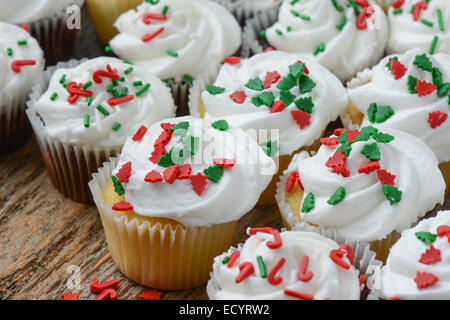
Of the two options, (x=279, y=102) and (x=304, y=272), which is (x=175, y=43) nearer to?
(x=279, y=102)

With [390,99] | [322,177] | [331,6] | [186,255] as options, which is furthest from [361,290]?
[331,6]

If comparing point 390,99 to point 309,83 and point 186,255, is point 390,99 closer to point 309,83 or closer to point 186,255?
point 309,83

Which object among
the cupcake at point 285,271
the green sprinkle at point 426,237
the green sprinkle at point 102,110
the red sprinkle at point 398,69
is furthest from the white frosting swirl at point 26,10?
the green sprinkle at point 426,237

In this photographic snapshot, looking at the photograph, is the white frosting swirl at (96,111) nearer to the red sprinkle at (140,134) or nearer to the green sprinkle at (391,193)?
the red sprinkle at (140,134)

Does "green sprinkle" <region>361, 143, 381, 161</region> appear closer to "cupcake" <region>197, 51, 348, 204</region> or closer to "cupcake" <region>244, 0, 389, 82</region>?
"cupcake" <region>197, 51, 348, 204</region>
